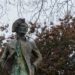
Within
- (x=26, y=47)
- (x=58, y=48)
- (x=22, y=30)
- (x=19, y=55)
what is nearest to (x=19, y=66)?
(x=19, y=55)

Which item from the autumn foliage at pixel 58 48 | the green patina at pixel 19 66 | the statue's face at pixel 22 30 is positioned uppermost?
the statue's face at pixel 22 30

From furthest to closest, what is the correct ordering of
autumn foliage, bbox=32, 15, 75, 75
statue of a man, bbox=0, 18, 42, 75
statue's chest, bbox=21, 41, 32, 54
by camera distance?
autumn foliage, bbox=32, 15, 75, 75 < statue's chest, bbox=21, 41, 32, 54 < statue of a man, bbox=0, 18, 42, 75

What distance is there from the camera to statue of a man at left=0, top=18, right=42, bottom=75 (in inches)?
322

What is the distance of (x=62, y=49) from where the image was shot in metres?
21.4

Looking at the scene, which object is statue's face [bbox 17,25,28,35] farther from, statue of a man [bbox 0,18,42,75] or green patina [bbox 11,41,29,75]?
green patina [bbox 11,41,29,75]

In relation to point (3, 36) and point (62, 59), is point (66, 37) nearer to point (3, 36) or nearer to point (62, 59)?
point (62, 59)

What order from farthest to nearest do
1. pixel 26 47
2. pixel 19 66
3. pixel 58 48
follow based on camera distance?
1. pixel 58 48
2. pixel 26 47
3. pixel 19 66

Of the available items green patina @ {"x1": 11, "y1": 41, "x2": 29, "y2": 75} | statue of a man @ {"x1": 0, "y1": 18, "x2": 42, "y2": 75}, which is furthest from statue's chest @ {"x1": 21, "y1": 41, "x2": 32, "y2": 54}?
green patina @ {"x1": 11, "y1": 41, "x2": 29, "y2": 75}

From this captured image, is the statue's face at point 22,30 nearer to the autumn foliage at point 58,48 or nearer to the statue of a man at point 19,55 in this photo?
the statue of a man at point 19,55

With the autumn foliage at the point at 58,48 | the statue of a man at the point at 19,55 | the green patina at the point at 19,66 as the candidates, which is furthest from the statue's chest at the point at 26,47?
the autumn foliage at the point at 58,48

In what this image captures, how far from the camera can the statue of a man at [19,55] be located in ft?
26.9

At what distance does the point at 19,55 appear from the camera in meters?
8.25

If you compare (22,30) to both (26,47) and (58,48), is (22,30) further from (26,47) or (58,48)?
(58,48)

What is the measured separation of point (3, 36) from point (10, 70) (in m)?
14.2
